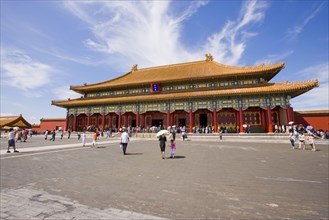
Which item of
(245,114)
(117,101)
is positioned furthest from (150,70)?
(245,114)

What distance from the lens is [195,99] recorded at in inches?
924

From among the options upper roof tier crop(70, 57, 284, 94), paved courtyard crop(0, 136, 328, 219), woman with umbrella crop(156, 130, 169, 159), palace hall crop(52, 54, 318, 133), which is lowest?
paved courtyard crop(0, 136, 328, 219)

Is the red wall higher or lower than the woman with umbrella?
higher

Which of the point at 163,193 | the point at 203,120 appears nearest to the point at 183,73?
the point at 203,120

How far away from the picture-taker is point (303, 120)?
72.5ft

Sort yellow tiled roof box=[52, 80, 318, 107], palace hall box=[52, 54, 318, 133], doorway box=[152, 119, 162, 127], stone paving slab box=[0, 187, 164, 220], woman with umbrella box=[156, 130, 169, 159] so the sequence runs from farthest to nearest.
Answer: doorway box=[152, 119, 162, 127] < palace hall box=[52, 54, 318, 133] < yellow tiled roof box=[52, 80, 318, 107] < woman with umbrella box=[156, 130, 169, 159] < stone paving slab box=[0, 187, 164, 220]

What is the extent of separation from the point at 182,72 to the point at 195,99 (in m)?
7.32

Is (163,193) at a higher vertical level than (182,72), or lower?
lower

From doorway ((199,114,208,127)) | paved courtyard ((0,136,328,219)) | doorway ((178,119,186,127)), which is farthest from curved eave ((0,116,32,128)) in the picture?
paved courtyard ((0,136,328,219))

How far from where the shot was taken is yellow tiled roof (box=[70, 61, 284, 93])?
22.4 metres

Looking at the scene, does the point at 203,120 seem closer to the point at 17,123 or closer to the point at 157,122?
the point at 157,122

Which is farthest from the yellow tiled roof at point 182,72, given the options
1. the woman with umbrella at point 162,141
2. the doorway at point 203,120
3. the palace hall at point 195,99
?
the woman with umbrella at point 162,141

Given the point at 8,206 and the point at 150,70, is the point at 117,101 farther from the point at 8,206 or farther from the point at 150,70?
the point at 8,206

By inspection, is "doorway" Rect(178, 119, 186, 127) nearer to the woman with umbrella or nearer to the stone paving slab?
the woman with umbrella
